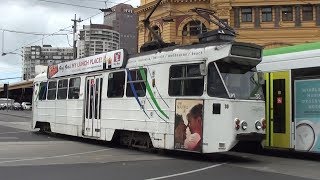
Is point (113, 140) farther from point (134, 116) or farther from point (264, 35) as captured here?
point (264, 35)

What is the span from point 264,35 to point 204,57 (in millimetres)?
47824

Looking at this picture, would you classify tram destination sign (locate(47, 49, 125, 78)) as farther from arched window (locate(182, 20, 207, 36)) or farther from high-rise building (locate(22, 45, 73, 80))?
high-rise building (locate(22, 45, 73, 80))

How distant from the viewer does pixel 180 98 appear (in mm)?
14547

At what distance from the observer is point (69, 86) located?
2141 centimetres

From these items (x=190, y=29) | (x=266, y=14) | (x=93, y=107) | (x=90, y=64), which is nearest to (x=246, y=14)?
(x=266, y=14)

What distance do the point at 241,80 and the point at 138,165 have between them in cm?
371

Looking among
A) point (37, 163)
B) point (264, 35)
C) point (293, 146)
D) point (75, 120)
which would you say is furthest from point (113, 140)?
point (264, 35)

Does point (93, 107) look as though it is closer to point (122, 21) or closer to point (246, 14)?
point (122, 21)

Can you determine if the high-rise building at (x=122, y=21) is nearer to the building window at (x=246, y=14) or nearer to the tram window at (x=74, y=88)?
the tram window at (x=74, y=88)

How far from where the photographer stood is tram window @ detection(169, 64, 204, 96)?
46.1 feet

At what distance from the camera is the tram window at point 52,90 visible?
23.0 meters

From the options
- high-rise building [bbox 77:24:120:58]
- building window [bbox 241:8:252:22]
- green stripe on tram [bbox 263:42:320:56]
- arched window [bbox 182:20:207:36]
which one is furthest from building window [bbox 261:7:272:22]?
green stripe on tram [bbox 263:42:320:56]

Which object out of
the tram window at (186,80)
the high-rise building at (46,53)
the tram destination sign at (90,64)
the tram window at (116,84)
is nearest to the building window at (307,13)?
the high-rise building at (46,53)

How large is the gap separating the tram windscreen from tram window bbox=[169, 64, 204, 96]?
0.42 meters
